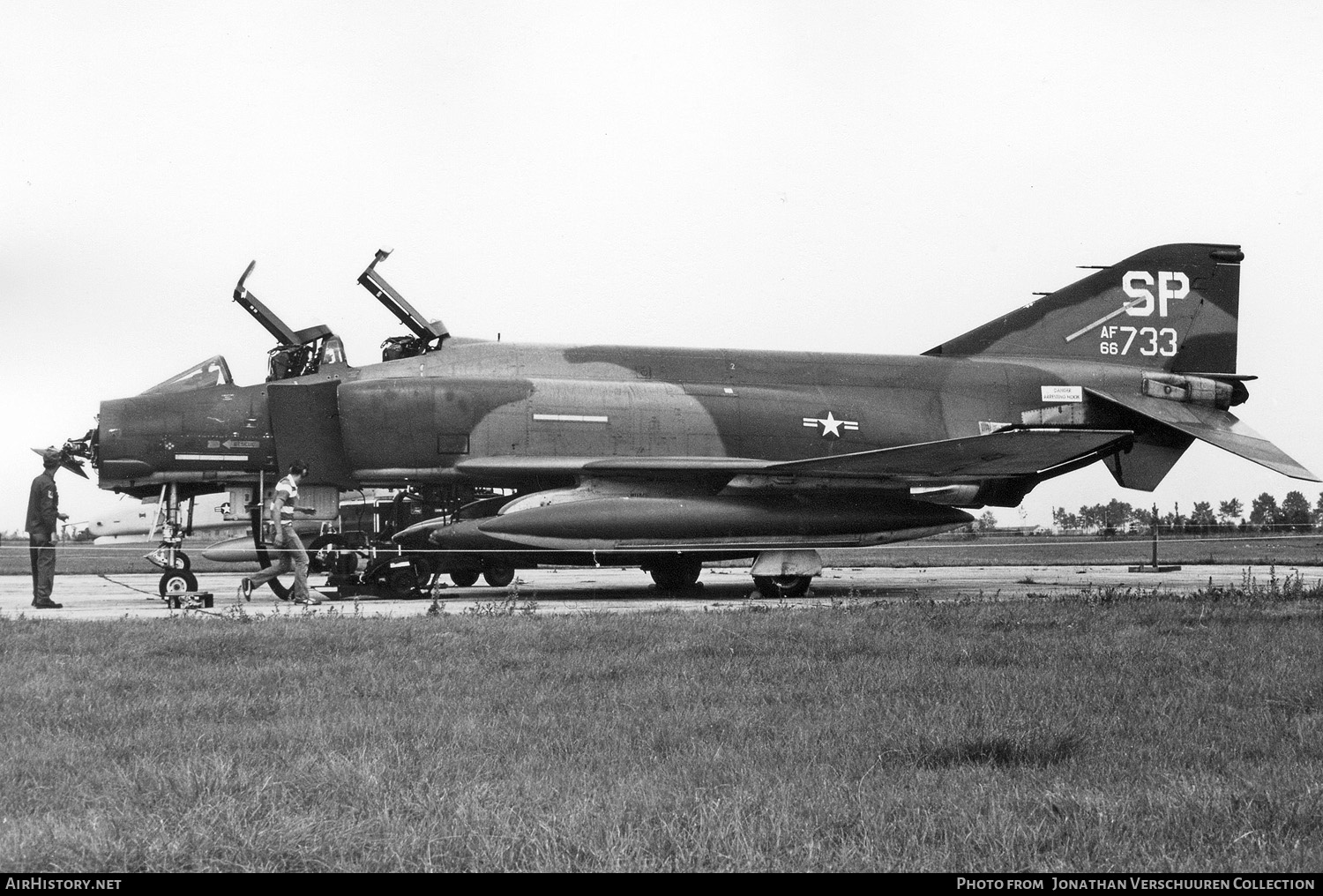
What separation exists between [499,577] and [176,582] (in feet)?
18.8

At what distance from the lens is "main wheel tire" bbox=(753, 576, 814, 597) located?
45.9 feet

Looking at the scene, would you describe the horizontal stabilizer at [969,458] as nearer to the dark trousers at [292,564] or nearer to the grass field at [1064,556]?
the grass field at [1064,556]

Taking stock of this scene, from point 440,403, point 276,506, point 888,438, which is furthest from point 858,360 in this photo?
point 276,506

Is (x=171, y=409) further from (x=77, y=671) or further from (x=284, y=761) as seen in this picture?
(x=284, y=761)

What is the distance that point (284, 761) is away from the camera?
4.03 m

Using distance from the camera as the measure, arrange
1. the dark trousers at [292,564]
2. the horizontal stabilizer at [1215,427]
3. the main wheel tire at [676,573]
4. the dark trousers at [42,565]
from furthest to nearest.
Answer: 1. the main wheel tire at [676,573]
2. the horizontal stabilizer at [1215,427]
3. the dark trousers at [292,564]
4. the dark trousers at [42,565]

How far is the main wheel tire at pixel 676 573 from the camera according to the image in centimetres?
1565

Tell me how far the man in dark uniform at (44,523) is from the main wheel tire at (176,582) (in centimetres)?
104

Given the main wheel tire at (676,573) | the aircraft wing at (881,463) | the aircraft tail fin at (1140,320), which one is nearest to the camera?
the aircraft wing at (881,463)

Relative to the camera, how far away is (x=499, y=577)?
17141 mm

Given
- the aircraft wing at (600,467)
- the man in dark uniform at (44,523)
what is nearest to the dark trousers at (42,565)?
the man in dark uniform at (44,523)

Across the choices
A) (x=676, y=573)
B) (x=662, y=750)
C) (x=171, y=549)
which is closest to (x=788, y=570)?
(x=676, y=573)

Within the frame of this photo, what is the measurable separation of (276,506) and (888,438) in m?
8.01

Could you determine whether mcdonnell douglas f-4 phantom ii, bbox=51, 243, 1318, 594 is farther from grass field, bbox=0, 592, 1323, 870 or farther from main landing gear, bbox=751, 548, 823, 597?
grass field, bbox=0, 592, 1323, 870
